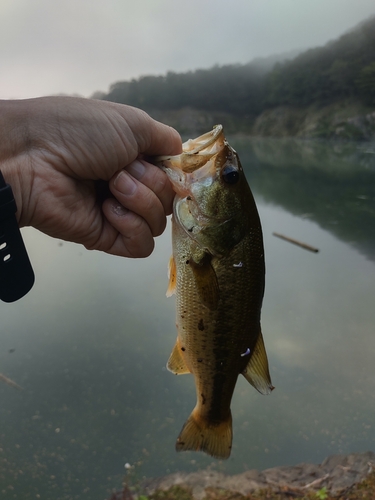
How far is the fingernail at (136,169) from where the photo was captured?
3.99ft

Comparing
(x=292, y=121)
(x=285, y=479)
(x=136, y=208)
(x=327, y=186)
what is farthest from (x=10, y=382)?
(x=292, y=121)

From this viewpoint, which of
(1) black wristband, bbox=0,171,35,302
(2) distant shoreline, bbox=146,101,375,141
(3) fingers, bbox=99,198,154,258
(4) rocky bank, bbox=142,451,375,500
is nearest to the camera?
(1) black wristband, bbox=0,171,35,302

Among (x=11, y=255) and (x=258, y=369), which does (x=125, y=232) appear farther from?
(x=258, y=369)

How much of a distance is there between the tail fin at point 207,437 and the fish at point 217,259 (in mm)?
218

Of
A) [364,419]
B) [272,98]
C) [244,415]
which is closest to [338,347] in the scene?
[364,419]

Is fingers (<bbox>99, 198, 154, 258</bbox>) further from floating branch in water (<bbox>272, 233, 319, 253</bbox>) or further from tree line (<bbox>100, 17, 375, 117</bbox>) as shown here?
tree line (<bbox>100, 17, 375, 117</bbox>)

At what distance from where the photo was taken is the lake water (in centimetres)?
331

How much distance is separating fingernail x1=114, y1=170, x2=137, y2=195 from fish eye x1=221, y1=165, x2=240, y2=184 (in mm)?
318

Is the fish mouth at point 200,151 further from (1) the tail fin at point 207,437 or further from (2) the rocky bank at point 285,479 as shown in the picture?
(2) the rocky bank at point 285,479

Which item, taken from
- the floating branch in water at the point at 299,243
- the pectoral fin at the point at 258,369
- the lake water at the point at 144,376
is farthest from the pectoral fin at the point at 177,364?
the floating branch in water at the point at 299,243

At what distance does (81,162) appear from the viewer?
1.16 meters

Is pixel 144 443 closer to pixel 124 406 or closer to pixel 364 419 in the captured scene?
pixel 124 406

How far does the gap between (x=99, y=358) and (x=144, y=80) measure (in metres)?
22.0

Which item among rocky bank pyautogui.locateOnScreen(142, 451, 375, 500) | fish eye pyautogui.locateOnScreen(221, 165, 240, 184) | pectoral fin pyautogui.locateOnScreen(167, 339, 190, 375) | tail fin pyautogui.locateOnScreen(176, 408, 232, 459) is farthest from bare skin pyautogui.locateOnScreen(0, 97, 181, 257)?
rocky bank pyautogui.locateOnScreen(142, 451, 375, 500)
